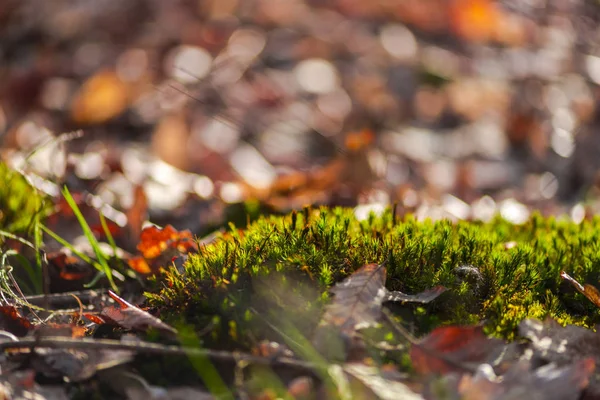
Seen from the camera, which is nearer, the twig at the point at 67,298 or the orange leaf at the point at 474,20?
the twig at the point at 67,298

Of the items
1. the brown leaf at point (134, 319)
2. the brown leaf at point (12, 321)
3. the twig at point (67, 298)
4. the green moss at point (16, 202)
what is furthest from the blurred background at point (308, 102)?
the brown leaf at point (134, 319)

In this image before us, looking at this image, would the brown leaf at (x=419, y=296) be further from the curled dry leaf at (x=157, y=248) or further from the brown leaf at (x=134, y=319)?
the curled dry leaf at (x=157, y=248)

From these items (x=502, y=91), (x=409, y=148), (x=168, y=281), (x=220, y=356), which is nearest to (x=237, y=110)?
(x=409, y=148)

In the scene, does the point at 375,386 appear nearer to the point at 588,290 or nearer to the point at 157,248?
the point at 588,290

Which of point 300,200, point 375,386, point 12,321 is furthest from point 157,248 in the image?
point 300,200

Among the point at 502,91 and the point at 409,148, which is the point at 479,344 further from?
the point at 502,91

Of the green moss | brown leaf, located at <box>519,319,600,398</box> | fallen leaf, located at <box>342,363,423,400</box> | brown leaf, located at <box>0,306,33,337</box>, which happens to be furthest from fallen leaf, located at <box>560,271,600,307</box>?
the green moss
